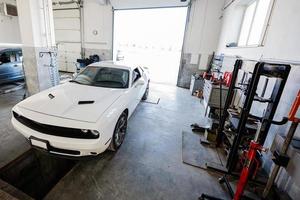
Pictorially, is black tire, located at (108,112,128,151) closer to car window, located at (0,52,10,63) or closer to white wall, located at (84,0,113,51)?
car window, located at (0,52,10,63)

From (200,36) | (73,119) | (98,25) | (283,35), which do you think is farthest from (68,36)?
(283,35)

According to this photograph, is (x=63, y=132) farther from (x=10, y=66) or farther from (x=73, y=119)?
(x=10, y=66)

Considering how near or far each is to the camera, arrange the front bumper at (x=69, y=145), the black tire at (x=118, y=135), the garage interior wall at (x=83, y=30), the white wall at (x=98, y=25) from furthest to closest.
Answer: the garage interior wall at (x=83, y=30)
the white wall at (x=98, y=25)
the black tire at (x=118, y=135)
the front bumper at (x=69, y=145)

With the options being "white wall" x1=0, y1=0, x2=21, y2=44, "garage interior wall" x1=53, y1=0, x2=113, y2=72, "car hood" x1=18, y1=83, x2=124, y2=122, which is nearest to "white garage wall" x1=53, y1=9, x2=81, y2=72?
"garage interior wall" x1=53, y1=0, x2=113, y2=72

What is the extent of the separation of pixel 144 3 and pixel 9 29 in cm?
659

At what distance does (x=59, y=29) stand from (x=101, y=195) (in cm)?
938

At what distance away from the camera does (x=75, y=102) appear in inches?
81.8

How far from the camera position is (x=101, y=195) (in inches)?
65.2

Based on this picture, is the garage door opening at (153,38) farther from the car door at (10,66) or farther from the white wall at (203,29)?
the car door at (10,66)

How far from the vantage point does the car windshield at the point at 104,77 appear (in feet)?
9.21

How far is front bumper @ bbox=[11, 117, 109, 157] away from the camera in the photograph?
1.64 meters

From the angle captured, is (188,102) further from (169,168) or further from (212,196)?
(212,196)

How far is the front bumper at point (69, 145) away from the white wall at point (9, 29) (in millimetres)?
8315

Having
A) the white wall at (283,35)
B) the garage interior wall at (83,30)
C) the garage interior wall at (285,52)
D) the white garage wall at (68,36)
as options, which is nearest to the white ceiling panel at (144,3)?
the garage interior wall at (83,30)
